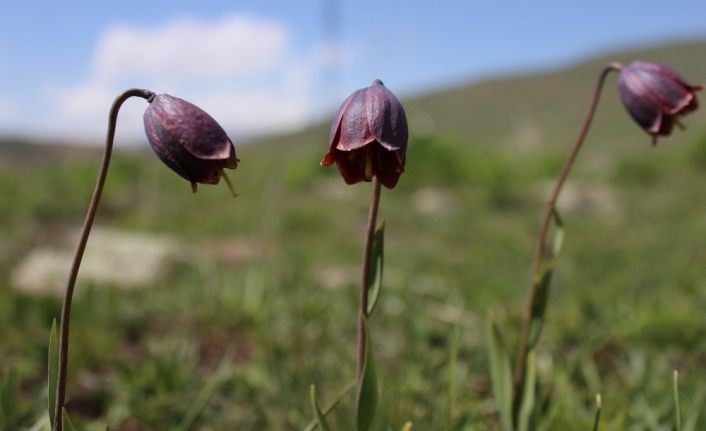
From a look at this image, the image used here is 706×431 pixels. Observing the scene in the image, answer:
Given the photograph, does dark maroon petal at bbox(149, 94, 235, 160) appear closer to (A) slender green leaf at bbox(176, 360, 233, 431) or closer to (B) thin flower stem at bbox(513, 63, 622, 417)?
(B) thin flower stem at bbox(513, 63, 622, 417)

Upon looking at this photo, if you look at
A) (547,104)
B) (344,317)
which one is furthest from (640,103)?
(547,104)

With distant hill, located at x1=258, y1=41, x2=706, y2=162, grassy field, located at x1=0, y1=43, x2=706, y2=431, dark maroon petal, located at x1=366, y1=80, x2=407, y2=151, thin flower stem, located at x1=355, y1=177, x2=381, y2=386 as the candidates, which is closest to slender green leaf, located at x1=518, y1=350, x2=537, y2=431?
grassy field, located at x1=0, y1=43, x2=706, y2=431

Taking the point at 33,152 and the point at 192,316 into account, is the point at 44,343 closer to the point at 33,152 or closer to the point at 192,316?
the point at 192,316

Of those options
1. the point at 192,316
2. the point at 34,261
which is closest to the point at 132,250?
the point at 34,261

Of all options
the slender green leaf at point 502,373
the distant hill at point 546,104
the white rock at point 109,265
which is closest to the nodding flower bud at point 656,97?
the slender green leaf at point 502,373

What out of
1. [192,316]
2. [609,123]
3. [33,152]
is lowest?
[609,123]

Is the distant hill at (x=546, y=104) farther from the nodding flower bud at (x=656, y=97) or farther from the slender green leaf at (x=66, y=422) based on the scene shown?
the slender green leaf at (x=66, y=422)

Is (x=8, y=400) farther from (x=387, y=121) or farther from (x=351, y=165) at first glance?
(x=387, y=121)
